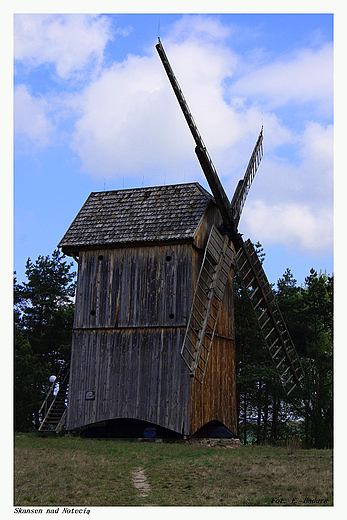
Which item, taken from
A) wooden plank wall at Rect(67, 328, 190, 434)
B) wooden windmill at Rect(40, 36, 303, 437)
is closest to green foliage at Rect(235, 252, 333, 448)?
wooden windmill at Rect(40, 36, 303, 437)

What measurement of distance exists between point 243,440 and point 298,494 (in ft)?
86.9

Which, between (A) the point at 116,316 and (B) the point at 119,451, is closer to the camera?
(B) the point at 119,451

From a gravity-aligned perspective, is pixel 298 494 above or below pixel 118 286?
below

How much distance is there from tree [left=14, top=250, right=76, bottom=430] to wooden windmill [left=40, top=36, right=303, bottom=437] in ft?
31.3

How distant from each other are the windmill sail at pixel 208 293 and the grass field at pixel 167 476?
3570 millimetres

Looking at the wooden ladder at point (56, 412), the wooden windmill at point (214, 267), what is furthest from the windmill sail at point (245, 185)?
the wooden ladder at point (56, 412)

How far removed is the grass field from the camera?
38.9 ft

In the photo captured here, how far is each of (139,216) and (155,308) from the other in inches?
151

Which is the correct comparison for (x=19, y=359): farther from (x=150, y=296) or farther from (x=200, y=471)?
(x=200, y=471)

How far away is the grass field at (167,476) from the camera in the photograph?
38.9ft

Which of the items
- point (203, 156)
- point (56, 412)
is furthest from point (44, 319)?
point (203, 156)

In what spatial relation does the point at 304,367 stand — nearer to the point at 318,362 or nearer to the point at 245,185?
the point at 318,362

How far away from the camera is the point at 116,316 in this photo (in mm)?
22172
